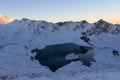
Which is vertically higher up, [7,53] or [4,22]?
[4,22]

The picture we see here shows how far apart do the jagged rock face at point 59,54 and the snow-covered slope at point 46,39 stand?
1.98 meters

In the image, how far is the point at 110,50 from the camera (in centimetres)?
8019

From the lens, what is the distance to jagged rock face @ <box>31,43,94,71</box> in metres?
71.2

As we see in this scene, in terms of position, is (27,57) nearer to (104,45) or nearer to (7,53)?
(7,53)

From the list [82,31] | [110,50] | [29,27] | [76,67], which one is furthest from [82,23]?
[76,67]

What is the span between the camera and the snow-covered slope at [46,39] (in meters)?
69.8

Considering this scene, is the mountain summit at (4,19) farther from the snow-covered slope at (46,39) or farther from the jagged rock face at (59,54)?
the jagged rock face at (59,54)

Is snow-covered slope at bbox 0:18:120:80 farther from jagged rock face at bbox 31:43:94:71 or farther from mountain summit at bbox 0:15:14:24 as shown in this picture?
mountain summit at bbox 0:15:14:24

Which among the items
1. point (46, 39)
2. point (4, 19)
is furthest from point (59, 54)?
point (4, 19)

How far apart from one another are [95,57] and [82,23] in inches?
1361

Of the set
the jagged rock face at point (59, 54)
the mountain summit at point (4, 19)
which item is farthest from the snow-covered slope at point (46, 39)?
the mountain summit at point (4, 19)

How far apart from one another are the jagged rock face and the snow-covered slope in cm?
198

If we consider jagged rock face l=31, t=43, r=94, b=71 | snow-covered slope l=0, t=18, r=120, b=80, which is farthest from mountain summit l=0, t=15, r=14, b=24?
jagged rock face l=31, t=43, r=94, b=71

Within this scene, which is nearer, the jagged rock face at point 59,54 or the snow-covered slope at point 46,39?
the snow-covered slope at point 46,39
